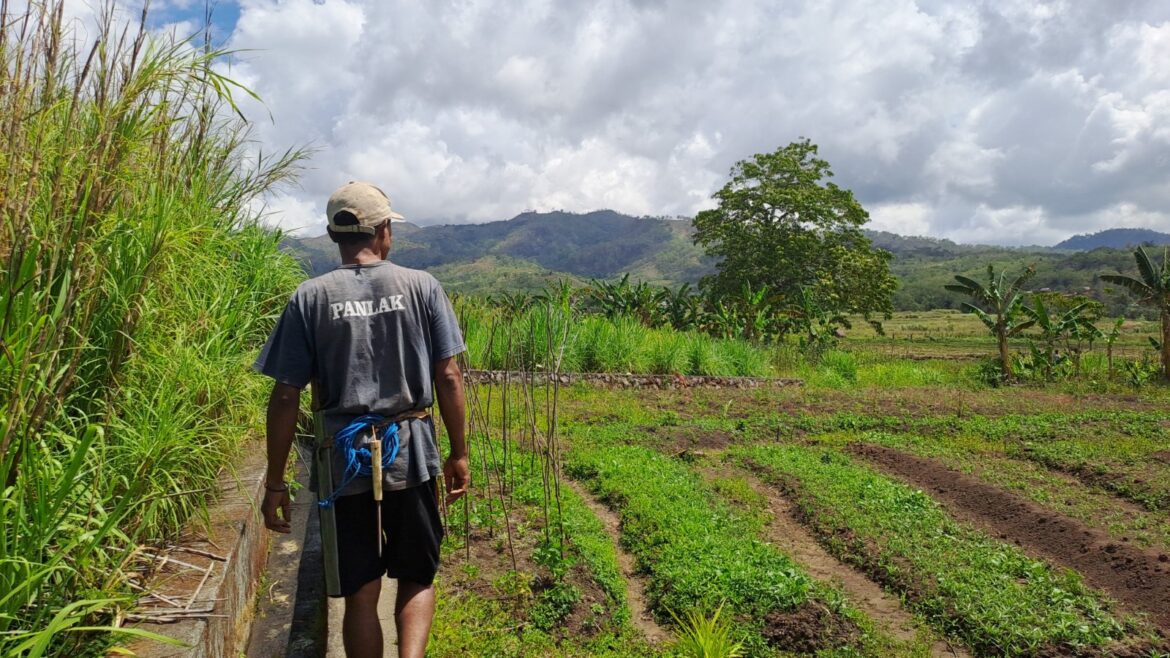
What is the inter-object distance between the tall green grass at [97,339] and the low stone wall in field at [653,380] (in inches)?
365

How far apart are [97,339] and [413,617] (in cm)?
186

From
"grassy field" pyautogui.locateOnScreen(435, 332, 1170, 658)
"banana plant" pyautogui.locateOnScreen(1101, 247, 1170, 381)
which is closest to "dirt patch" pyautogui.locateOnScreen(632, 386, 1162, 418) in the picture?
"grassy field" pyautogui.locateOnScreen(435, 332, 1170, 658)

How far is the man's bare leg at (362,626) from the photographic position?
2.68 m

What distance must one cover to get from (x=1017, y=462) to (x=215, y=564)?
Result: 8705 millimetres

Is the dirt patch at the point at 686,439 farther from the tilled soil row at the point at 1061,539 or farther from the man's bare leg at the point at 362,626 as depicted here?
the man's bare leg at the point at 362,626

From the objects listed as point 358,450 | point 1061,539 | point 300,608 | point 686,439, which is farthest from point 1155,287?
point 358,450

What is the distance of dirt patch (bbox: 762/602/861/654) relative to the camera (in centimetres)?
381

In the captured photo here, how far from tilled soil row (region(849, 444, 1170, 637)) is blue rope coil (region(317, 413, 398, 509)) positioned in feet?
14.5

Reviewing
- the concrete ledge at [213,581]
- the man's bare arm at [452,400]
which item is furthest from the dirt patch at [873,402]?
the man's bare arm at [452,400]

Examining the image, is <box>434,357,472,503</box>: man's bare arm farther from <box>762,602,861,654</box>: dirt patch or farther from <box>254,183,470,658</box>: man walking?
<box>762,602,861,654</box>: dirt patch

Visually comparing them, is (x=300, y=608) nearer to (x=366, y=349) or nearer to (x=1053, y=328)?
(x=366, y=349)

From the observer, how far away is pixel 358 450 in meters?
2.62

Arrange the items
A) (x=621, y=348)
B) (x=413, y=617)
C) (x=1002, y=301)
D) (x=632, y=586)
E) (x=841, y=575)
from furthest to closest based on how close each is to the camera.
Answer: (x=1002, y=301) < (x=621, y=348) < (x=841, y=575) < (x=632, y=586) < (x=413, y=617)

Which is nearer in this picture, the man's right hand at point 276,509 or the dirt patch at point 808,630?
the man's right hand at point 276,509
